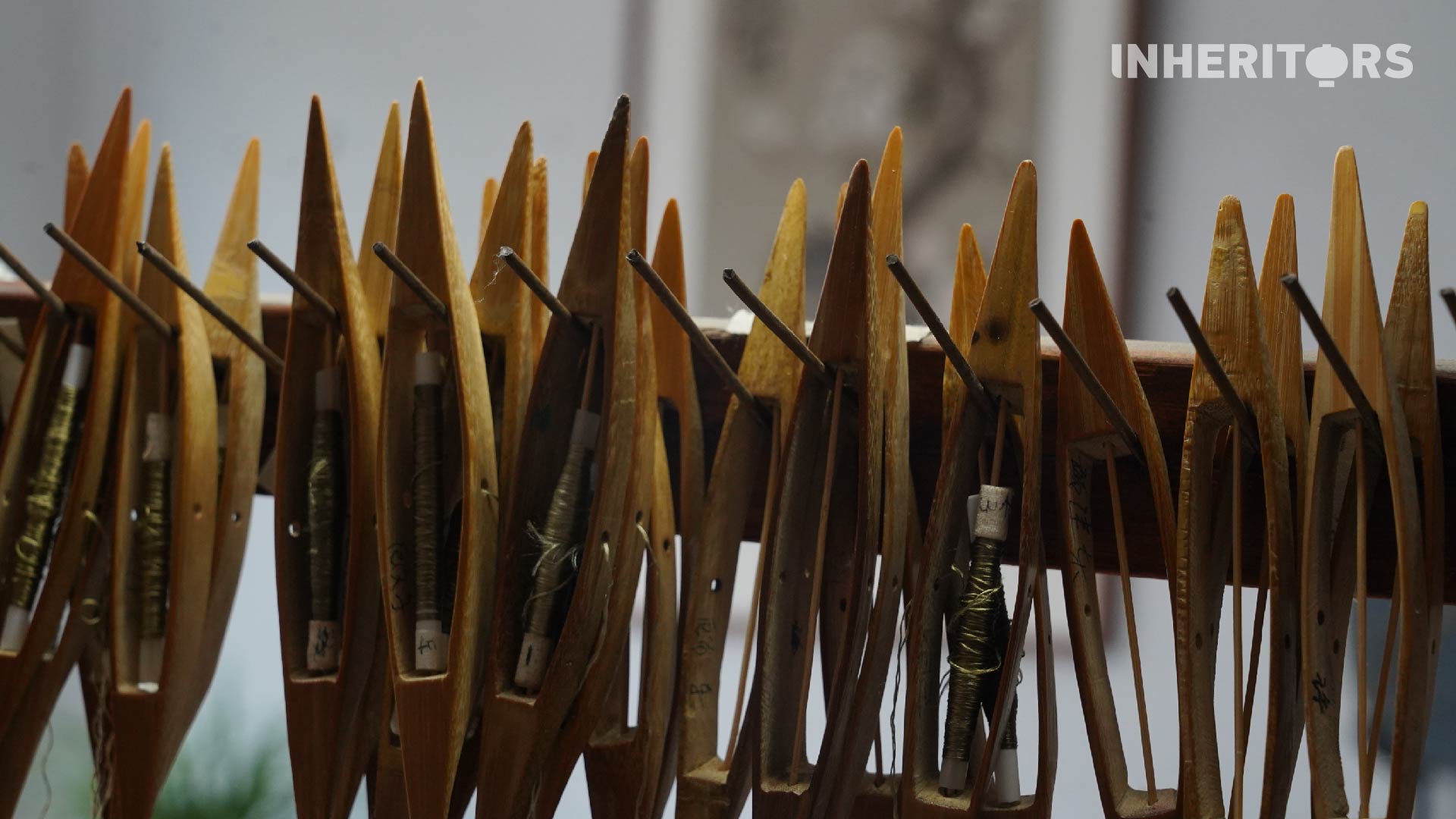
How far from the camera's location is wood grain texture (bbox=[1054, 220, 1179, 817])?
0.68m

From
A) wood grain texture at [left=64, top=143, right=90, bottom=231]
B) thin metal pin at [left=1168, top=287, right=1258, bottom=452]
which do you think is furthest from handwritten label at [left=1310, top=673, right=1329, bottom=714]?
wood grain texture at [left=64, top=143, right=90, bottom=231]

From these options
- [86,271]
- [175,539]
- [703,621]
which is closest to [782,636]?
[703,621]

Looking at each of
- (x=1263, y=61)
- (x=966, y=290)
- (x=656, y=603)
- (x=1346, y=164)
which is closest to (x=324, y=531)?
(x=656, y=603)

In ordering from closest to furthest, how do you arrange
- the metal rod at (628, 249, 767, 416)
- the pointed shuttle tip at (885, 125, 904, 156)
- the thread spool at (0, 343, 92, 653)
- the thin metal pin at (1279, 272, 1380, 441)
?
1. the thin metal pin at (1279, 272, 1380, 441)
2. the metal rod at (628, 249, 767, 416)
3. the pointed shuttle tip at (885, 125, 904, 156)
4. the thread spool at (0, 343, 92, 653)

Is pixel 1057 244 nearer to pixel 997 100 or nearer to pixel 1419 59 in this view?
pixel 997 100

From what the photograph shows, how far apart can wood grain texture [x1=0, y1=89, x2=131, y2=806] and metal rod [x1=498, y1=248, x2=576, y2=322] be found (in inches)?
13.9

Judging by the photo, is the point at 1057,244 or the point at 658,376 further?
the point at 1057,244

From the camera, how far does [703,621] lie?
77 cm

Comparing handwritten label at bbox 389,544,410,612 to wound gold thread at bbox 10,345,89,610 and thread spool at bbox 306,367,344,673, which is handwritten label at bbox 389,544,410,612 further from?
wound gold thread at bbox 10,345,89,610

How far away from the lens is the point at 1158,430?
785 millimetres

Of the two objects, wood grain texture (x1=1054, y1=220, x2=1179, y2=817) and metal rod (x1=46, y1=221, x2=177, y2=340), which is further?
metal rod (x1=46, y1=221, x2=177, y2=340)

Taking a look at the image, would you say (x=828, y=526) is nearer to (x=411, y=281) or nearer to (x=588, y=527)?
(x=588, y=527)

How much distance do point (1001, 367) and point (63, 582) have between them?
64 centimetres

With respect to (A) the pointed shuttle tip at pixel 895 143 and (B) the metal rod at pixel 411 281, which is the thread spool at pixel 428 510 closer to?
(B) the metal rod at pixel 411 281
